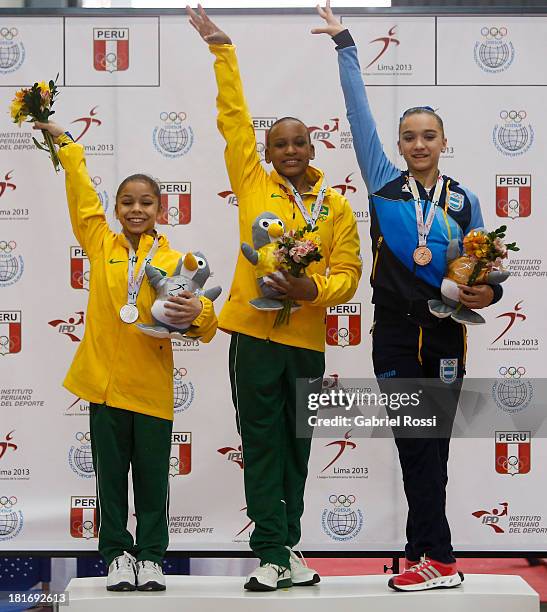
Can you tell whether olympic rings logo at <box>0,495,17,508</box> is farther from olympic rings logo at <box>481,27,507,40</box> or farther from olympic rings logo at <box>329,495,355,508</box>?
olympic rings logo at <box>481,27,507,40</box>

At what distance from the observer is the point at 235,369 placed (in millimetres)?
3699

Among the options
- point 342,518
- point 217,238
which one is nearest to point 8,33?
point 217,238

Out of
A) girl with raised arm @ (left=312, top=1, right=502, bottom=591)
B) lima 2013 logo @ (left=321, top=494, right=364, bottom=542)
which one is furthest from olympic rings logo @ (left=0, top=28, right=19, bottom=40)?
lima 2013 logo @ (left=321, top=494, right=364, bottom=542)

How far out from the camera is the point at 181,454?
4.59 meters

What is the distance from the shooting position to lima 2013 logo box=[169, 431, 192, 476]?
4.59 metres

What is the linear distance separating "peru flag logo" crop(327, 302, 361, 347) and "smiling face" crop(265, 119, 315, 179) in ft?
3.33

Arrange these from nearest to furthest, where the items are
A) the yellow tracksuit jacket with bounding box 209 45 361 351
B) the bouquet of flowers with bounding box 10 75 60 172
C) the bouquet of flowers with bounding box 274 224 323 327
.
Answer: the bouquet of flowers with bounding box 274 224 323 327
the yellow tracksuit jacket with bounding box 209 45 361 351
the bouquet of flowers with bounding box 10 75 60 172

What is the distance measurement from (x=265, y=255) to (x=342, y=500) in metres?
1.54

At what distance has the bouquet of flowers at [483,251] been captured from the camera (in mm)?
3471

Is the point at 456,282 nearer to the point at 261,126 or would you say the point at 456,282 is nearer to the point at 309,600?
the point at 309,600

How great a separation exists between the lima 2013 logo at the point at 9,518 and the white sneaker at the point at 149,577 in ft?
3.78

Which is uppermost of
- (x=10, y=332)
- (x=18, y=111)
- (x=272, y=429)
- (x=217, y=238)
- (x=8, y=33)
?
(x=8, y=33)

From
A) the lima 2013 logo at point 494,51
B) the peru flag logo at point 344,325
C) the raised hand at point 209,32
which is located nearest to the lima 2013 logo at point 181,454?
the peru flag logo at point 344,325

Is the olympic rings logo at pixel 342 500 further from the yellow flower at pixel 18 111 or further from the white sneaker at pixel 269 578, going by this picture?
the yellow flower at pixel 18 111
